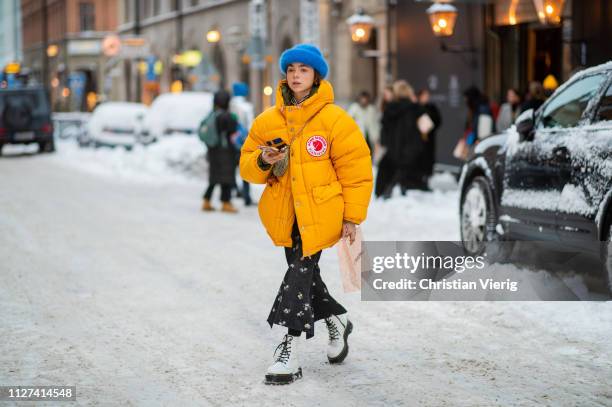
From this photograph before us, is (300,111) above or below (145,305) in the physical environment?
above

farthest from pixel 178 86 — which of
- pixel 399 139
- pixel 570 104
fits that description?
pixel 570 104

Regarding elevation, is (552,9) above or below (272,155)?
above

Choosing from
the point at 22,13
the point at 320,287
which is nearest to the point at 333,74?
the point at 320,287

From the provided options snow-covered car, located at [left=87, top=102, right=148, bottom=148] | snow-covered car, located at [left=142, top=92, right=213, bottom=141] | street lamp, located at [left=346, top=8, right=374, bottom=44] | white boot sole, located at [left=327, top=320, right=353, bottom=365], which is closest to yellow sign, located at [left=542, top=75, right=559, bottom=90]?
street lamp, located at [left=346, top=8, right=374, bottom=44]

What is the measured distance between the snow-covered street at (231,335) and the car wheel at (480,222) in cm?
129

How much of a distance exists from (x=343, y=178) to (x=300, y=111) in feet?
1.36

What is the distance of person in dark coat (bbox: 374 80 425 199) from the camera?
55.3 ft

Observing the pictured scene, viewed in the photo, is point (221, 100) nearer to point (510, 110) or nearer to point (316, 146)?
point (510, 110)

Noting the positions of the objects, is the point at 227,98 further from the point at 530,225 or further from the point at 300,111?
the point at 300,111

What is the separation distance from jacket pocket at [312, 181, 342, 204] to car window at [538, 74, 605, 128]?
10.8 feet

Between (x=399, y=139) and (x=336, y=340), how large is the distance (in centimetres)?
1085

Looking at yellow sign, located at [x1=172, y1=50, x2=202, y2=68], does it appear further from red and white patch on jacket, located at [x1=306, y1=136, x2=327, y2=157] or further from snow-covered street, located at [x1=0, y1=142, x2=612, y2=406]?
red and white patch on jacket, located at [x1=306, y1=136, x2=327, y2=157]

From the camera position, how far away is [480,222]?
10219mm

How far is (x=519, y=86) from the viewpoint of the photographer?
1997cm
